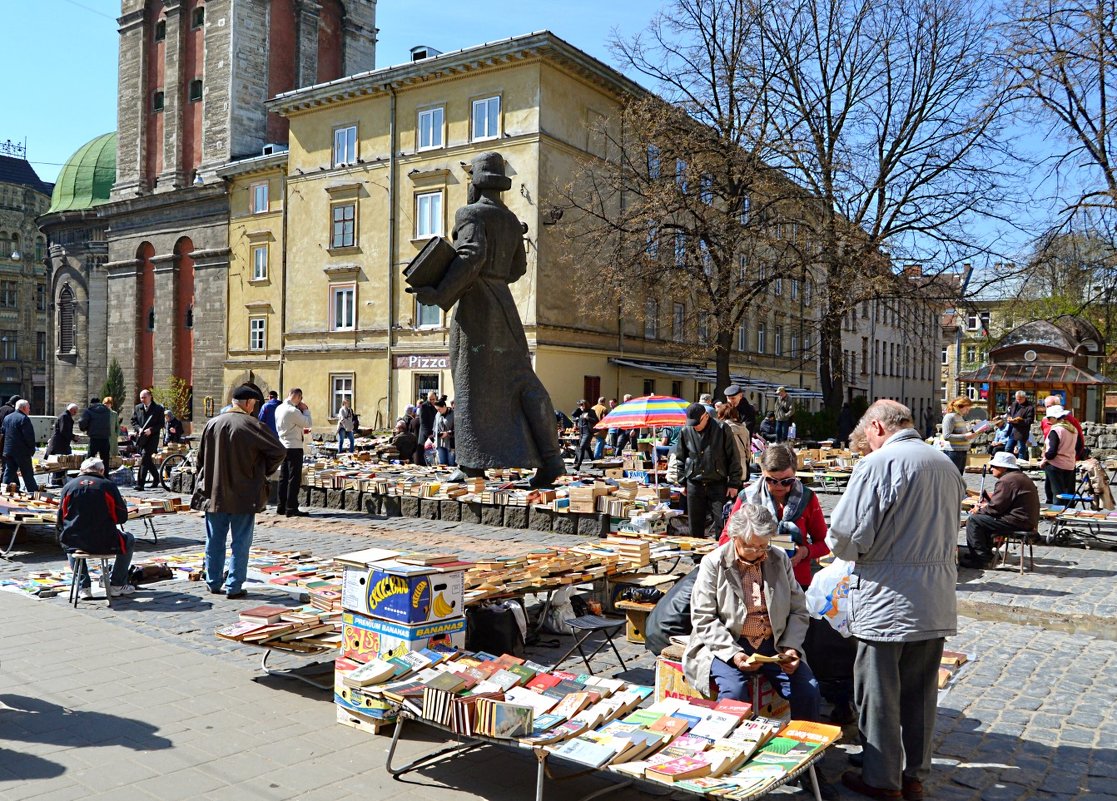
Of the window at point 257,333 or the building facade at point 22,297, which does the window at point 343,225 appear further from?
the building facade at point 22,297

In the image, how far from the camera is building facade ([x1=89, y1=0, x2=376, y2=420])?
4453 centimetres

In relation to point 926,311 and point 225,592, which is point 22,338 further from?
point 225,592

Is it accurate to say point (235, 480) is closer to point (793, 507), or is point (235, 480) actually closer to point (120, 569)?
point (120, 569)

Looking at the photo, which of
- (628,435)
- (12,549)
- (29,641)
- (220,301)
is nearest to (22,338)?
(220,301)

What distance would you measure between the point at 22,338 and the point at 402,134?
51832 mm

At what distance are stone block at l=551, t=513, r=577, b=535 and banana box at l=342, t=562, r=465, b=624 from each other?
6.99 m

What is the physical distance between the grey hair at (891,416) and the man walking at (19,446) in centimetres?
1480

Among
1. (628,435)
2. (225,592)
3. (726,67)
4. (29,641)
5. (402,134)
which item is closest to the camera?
(29,641)

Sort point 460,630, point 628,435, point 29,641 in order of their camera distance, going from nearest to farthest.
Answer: point 460,630, point 29,641, point 628,435

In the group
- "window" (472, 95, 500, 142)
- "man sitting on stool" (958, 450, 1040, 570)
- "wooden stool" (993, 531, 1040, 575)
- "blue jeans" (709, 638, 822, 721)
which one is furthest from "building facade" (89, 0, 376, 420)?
"blue jeans" (709, 638, 822, 721)

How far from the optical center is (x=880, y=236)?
27703mm

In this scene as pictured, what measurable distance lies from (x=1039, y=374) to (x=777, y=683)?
2854 centimetres

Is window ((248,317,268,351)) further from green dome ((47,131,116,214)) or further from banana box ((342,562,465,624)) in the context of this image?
banana box ((342,562,465,624))

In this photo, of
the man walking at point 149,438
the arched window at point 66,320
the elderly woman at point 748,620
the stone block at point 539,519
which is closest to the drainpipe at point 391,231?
the man walking at point 149,438
